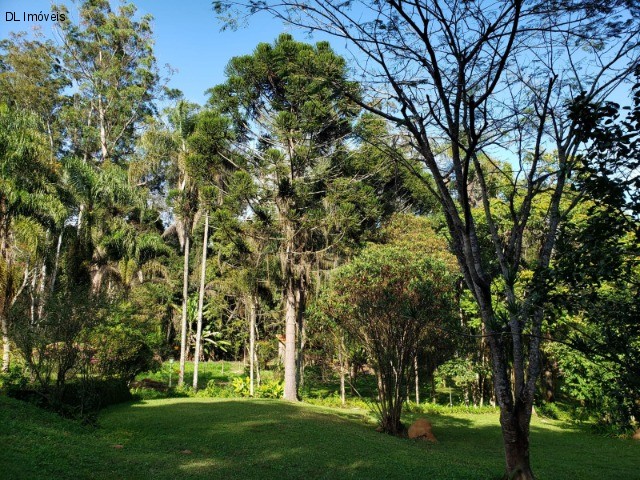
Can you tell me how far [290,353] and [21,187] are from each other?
8977 millimetres

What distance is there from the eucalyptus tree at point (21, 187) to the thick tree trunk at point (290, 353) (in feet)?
24.1

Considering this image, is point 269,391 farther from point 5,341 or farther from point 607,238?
point 607,238

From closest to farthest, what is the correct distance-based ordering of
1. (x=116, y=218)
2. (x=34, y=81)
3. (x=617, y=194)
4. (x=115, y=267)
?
1. (x=617, y=194)
2. (x=116, y=218)
3. (x=115, y=267)
4. (x=34, y=81)

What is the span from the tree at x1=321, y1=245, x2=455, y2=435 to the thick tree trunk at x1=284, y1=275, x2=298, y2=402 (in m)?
5.01

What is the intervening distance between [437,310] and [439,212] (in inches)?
440

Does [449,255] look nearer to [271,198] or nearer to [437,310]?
[271,198]

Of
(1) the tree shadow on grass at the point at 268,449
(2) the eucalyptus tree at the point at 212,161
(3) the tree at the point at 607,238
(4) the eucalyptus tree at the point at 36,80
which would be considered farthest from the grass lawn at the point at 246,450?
(4) the eucalyptus tree at the point at 36,80

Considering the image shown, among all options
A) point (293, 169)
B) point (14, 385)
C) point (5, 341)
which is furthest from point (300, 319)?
point (14, 385)

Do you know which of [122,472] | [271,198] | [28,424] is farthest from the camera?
[271,198]

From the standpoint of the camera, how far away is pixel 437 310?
969cm

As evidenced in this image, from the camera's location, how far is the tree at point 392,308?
9.65m

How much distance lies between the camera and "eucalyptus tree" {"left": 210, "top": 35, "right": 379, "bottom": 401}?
14587 mm

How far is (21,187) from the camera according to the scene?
44.5 feet

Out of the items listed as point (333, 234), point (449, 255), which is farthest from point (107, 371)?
point (449, 255)
